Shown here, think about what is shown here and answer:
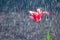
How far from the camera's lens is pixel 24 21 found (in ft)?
9.18

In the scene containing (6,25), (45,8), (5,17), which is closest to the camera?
(6,25)

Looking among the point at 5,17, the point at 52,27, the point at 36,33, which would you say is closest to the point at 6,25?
the point at 5,17

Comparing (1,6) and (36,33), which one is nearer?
(36,33)

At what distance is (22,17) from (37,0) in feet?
2.31

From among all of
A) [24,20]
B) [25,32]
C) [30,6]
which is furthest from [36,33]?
[30,6]

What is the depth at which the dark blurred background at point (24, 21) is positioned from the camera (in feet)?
8.03

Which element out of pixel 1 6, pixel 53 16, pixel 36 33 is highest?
pixel 1 6

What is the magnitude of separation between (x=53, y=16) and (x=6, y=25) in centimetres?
79

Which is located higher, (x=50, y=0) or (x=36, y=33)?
(x=50, y=0)

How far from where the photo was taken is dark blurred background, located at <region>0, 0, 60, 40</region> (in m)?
2.45

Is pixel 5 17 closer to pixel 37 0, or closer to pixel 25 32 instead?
pixel 25 32

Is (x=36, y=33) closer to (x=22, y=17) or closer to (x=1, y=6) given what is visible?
(x=22, y=17)

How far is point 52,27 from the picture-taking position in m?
2.60

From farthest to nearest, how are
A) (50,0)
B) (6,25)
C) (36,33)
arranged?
(50,0) < (6,25) < (36,33)
